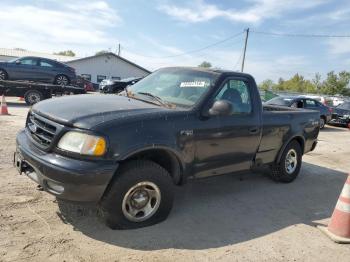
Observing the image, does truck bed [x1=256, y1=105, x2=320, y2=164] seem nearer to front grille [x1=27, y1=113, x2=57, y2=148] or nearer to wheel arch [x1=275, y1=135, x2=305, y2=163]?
wheel arch [x1=275, y1=135, x2=305, y2=163]

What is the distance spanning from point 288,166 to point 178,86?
2871 mm

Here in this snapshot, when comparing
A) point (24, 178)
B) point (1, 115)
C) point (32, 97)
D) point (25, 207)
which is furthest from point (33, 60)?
point (25, 207)

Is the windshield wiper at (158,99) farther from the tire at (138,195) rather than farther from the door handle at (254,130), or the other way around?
the door handle at (254,130)

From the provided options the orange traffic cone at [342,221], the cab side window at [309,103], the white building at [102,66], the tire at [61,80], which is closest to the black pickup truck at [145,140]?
the orange traffic cone at [342,221]

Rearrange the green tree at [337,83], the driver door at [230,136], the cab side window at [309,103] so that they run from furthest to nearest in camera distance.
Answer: the green tree at [337,83] < the cab side window at [309,103] < the driver door at [230,136]

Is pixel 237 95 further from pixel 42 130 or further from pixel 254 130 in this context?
pixel 42 130

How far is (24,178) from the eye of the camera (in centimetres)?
554

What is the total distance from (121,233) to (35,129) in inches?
59.2

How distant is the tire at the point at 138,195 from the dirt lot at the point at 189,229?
12 cm

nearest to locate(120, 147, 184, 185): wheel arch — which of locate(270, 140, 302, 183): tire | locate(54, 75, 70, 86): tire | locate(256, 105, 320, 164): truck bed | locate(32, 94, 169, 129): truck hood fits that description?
locate(32, 94, 169, 129): truck hood

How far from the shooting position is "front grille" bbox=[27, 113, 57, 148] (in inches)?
155

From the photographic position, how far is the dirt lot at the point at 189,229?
3740mm

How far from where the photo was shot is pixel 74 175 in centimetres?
363

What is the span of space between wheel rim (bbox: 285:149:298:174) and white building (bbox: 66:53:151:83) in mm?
40343
